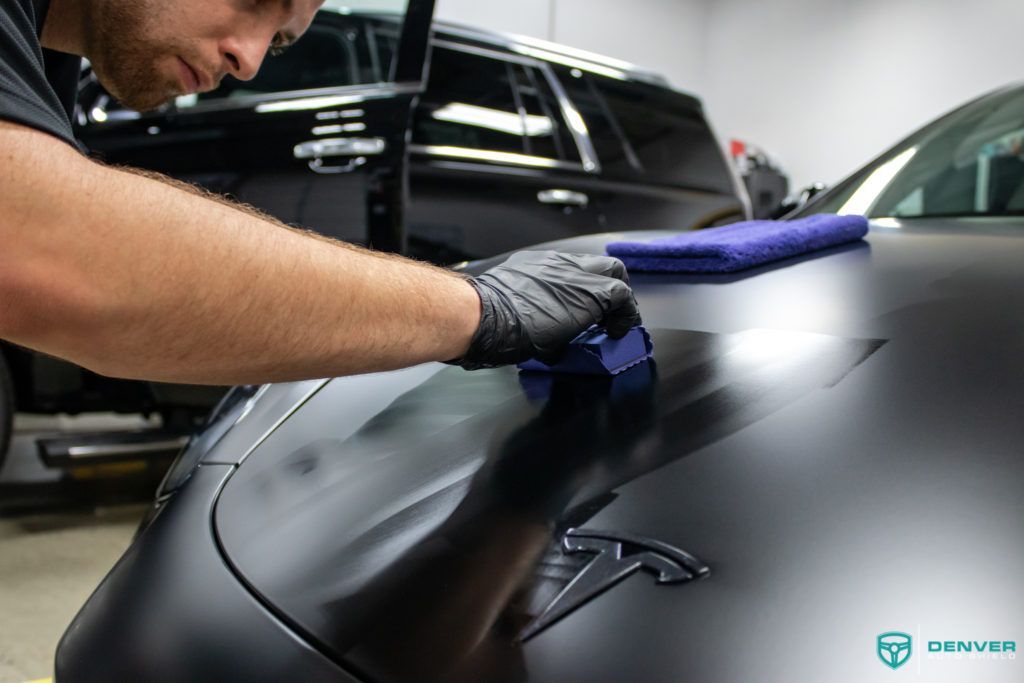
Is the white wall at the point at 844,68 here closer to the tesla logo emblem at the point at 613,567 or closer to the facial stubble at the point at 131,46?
the facial stubble at the point at 131,46

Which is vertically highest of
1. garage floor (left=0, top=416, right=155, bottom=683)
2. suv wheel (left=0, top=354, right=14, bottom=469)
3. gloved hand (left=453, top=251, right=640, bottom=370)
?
Answer: gloved hand (left=453, top=251, right=640, bottom=370)

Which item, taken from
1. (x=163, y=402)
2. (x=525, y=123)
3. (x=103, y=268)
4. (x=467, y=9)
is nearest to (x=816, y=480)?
(x=103, y=268)

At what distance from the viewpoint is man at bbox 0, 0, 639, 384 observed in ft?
1.93

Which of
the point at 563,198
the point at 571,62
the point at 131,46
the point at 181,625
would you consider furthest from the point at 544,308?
the point at 571,62

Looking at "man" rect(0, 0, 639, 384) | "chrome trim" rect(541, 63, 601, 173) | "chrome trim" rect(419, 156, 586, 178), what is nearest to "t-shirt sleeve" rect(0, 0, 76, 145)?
"man" rect(0, 0, 639, 384)

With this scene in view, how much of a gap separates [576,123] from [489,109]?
339 mm

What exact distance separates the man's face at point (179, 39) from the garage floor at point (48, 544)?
3.12 ft

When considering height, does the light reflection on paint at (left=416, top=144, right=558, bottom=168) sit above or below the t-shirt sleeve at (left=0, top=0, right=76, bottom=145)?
below

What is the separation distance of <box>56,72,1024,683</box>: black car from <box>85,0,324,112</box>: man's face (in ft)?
1.30

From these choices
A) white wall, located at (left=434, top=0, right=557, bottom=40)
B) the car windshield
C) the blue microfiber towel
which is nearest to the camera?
the blue microfiber towel

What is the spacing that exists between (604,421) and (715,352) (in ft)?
0.54

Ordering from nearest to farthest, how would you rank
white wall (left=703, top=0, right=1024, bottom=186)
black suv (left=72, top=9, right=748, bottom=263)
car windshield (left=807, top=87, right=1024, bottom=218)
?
car windshield (left=807, top=87, right=1024, bottom=218) < black suv (left=72, top=9, right=748, bottom=263) < white wall (left=703, top=0, right=1024, bottom=186)

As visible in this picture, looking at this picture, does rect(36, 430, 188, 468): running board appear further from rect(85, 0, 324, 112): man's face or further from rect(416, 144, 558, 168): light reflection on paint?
rect(85, 0, 324, 112): man's face

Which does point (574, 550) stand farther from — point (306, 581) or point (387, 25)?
point (387, 25)
